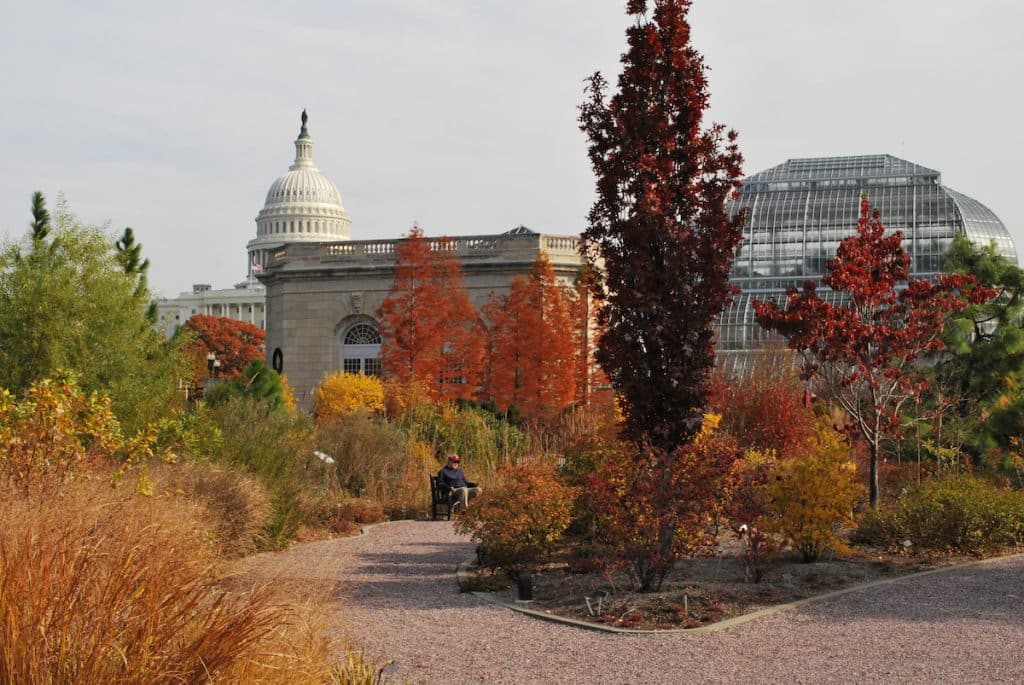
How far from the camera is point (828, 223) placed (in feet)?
189

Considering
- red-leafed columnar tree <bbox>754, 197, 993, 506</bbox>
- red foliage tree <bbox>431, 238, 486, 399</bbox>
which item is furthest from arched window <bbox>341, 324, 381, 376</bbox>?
red-leafed columnar tree <bbox>754, 197, 993, 506</bbox>

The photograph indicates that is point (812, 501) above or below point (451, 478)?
above

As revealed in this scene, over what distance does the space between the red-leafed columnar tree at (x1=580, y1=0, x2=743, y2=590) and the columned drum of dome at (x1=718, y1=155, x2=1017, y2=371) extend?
41609 mm

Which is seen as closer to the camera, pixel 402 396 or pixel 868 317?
pixel 868 317

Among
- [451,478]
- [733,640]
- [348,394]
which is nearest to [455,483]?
[451,478]

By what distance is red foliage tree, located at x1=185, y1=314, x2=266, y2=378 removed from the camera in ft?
262

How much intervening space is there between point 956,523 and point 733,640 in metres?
5.25

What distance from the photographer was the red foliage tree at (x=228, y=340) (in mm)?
79812

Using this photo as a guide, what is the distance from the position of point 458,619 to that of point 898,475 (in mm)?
10495

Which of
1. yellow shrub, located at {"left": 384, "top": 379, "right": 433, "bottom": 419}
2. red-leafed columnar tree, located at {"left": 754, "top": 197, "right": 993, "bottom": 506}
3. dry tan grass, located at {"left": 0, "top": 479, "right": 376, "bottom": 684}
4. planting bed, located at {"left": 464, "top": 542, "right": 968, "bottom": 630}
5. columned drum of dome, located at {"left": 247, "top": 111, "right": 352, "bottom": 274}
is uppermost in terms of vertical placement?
columned drum of dome, located at {"left": 247, "top": 111, "right": 352, "bottom": 274}

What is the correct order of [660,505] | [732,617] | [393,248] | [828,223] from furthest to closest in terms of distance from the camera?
[828,223] → [393,248] → [660,505] → [732,617]

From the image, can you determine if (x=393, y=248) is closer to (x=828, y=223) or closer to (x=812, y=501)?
(x=828, y=223)

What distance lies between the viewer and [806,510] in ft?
40.6

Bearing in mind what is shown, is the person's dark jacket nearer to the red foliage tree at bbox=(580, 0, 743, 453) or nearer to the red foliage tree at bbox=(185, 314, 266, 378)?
the red foliage tree at bbox=(580, 0, 743, 453)
